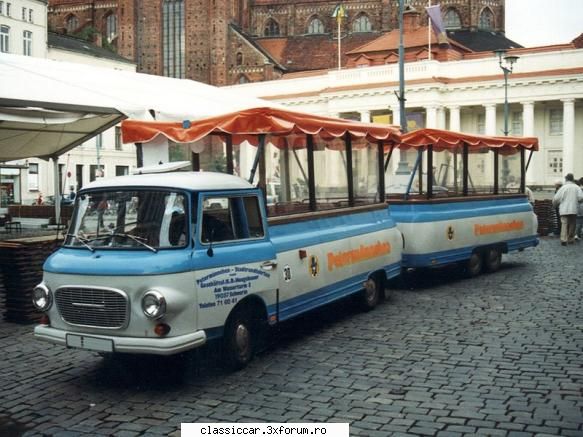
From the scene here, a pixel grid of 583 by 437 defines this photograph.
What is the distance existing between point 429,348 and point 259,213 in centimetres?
243

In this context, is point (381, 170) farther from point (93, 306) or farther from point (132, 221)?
point (93, 306)

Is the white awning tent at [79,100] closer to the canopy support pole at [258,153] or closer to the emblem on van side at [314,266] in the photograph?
the canopy support pole at [258,153]

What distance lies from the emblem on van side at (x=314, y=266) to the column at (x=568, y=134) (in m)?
45.3

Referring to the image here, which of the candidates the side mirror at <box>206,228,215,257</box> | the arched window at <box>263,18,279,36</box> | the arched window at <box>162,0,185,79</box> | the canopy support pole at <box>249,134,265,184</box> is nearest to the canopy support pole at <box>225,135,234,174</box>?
the canopy support pole at <box>249,134,265,184</box>

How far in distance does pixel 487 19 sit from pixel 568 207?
5628cm

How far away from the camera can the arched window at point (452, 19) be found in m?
71.6

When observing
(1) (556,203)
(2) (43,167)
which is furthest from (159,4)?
(1) (556,203)

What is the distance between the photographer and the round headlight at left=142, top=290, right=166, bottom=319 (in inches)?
252

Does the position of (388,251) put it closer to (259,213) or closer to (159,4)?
(259,213)

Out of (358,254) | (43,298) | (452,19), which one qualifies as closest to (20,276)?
(43,298)

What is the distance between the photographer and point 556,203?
848 inches

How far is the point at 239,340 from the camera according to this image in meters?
7.39

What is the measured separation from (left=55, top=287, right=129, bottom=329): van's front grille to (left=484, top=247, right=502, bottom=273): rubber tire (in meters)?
9.70

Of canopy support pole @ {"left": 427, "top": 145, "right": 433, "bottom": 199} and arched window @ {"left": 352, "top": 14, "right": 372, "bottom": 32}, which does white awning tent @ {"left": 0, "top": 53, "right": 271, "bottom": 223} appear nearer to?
canopy support pole @ {"left": 427, "top": 145, "right": 433, "bottom": 199}
